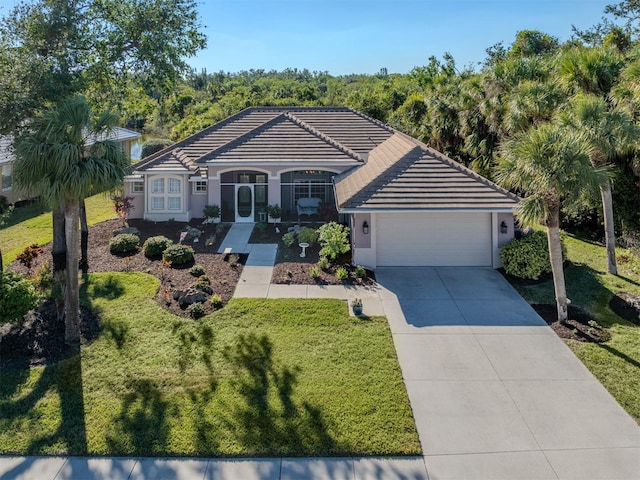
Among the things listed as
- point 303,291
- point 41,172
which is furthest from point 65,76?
point 303,291

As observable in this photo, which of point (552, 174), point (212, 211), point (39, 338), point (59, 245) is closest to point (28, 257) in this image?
point (59, 245)

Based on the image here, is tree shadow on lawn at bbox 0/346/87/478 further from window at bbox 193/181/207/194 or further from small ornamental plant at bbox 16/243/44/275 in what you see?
window at bbox 193/181/207/194

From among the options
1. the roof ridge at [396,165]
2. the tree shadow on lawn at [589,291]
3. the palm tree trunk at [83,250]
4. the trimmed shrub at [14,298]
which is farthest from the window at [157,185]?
the tree shadow on lawn at [589,291]

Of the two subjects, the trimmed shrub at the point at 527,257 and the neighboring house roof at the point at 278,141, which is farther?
the neighboring house roof at the point at 278,141

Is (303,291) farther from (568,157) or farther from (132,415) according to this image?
(568,157)

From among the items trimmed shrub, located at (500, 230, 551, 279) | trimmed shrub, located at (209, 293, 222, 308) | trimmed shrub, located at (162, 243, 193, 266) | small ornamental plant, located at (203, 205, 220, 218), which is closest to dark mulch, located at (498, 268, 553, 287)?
trimmed shrub, located at (500, 230, 551, 279)

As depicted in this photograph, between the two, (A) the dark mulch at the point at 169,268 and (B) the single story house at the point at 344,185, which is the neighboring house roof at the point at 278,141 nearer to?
(B) the single story house at the point at 344,185

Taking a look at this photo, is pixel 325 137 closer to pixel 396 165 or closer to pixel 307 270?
pixel 396 165
